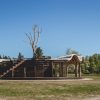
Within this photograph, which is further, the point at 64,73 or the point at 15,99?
the point at 64,73

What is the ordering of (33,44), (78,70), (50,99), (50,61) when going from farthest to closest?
(33,44), (78,70), (50,61), (50,99)

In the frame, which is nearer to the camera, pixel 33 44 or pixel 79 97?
pixel 79 97

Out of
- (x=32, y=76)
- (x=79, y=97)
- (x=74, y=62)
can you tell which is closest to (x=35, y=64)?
(x=32, y=76)

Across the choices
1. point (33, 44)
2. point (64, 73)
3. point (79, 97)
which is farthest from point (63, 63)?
point (79, 97)

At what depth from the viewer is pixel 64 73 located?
55344 millimetres

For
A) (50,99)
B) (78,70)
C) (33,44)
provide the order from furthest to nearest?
(33,44) → (78,70) → (50,99)

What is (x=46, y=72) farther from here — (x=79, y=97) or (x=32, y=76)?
(x=79, y=97)

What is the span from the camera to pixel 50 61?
53156mm

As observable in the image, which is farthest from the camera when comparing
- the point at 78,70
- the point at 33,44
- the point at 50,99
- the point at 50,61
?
the point at 33,44

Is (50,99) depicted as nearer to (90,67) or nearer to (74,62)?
(74,62)

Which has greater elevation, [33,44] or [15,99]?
[33,44]

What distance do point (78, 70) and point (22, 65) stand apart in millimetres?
9254

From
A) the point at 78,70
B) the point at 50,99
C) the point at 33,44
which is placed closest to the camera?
the point at 50,99

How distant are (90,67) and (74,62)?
1886 centimetres
